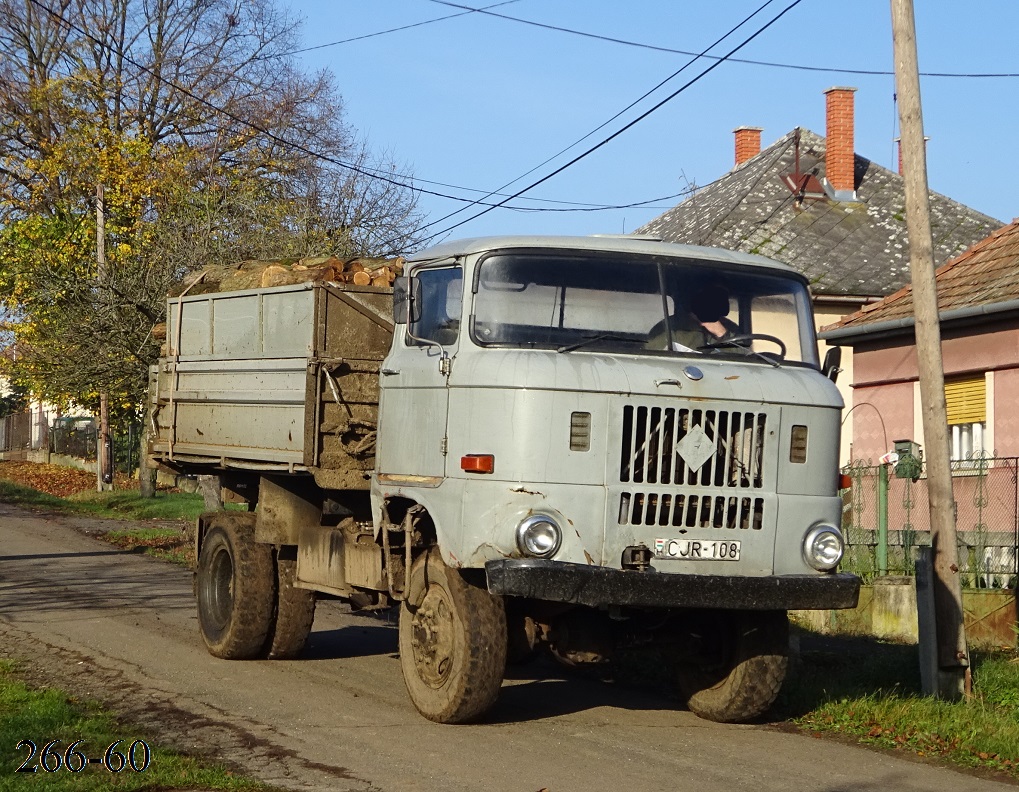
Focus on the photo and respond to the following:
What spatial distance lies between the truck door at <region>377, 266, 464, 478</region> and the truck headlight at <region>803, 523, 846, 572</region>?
2.14 meters

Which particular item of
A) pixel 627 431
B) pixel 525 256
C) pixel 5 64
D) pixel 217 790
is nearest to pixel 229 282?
pixel 525 256

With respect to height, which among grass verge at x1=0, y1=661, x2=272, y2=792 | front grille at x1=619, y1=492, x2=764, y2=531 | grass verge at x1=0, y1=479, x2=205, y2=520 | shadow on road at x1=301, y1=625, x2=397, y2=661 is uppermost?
front grille at x1=619, y1=492, x2=764, y2=531

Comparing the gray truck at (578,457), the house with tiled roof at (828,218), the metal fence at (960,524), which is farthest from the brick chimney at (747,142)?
the gray truck at (578,457)

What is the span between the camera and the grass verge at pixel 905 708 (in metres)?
A: 8.02

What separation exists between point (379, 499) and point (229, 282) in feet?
11.2

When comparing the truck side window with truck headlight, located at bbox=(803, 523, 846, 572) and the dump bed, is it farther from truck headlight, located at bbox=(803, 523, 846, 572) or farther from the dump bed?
truck headlight, located at bbox=(803, 523, 846, 572)

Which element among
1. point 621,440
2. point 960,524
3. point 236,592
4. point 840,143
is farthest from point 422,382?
point 840,143

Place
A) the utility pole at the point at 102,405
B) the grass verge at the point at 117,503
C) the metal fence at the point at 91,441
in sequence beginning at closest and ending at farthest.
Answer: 1. the utility pole at the point at 102,405
2. the grass verge at the point at 117,503
3. the metal fence at the point at 91,441

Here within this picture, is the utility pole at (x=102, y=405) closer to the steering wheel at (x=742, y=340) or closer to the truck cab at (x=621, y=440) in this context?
the truck cab at (x=621, y=440)

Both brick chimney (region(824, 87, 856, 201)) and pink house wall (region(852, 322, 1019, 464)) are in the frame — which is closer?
pink house wall (region(852, 322, 1019, 464))

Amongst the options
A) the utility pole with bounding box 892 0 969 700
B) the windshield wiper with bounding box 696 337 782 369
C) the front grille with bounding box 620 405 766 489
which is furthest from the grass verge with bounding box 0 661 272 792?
the utility pole with bounding box 892 0 969 700

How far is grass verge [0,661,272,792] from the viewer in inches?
253

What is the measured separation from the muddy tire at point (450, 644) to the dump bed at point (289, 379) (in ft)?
4.23

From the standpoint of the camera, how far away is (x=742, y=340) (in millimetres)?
8453
